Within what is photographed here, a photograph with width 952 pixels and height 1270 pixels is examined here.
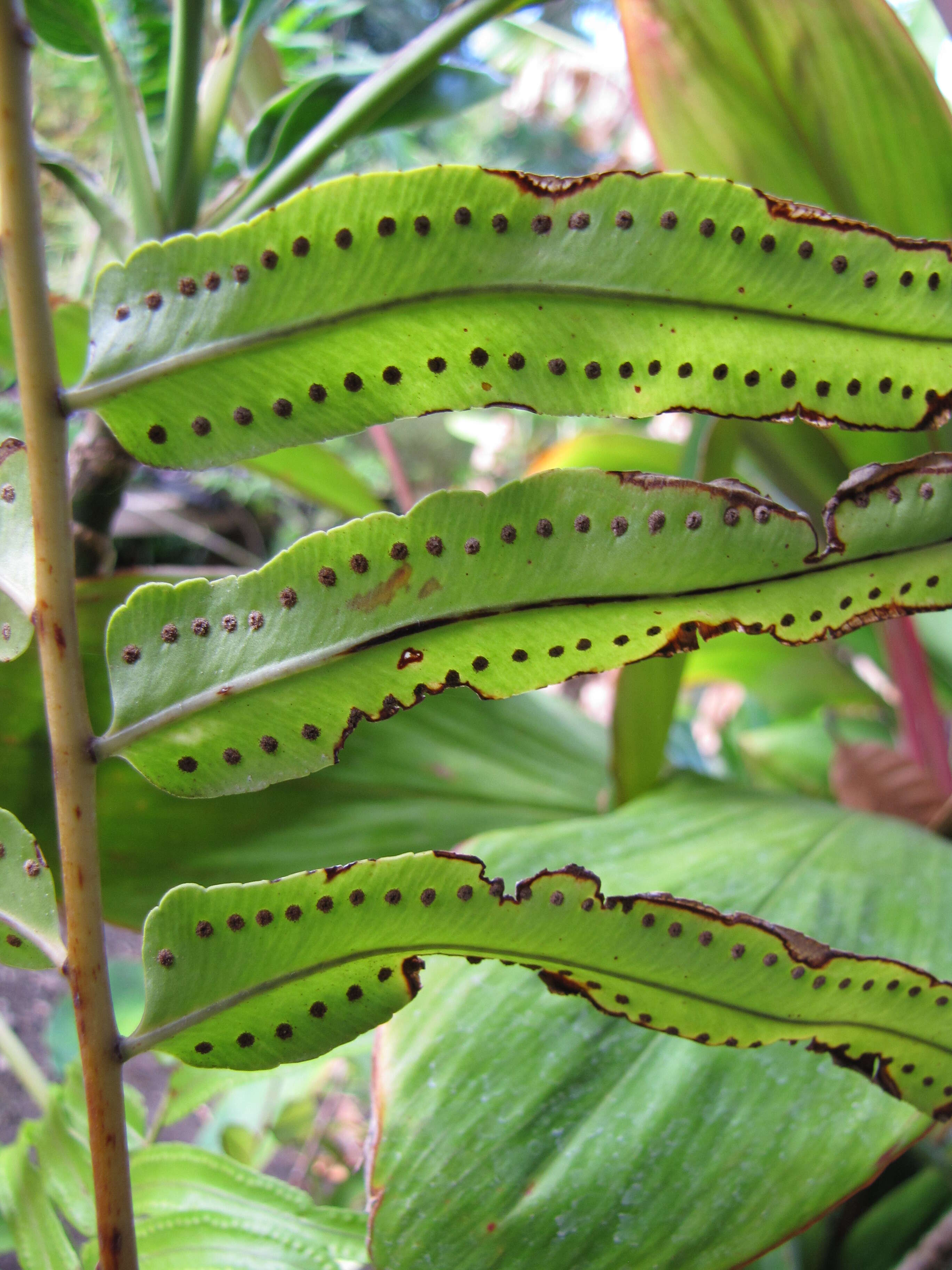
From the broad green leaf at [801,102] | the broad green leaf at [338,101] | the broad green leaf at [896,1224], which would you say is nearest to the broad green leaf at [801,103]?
the broad green leaf at [801,102]

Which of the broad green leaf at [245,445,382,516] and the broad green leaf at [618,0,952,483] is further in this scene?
the broad green leaf at [245,445,382,516]

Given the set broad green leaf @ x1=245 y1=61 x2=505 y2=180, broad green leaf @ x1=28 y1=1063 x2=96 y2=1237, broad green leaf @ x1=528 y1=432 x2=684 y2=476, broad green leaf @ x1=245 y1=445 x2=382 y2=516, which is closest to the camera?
broad green leaf @ x1=28 y1=1063 x2=96 y2=1237

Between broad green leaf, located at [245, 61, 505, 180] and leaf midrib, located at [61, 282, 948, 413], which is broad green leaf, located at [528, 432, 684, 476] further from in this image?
leaf midrib, located at [61, 282, 948, 413]

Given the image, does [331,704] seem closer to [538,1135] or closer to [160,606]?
[160,606]

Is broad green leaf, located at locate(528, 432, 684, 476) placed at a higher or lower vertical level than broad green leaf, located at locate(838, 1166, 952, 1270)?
higher

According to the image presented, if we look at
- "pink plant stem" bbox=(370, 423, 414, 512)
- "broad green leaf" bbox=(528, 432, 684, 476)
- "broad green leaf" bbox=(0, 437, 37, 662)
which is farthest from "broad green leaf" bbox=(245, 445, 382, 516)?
"broad green leaf" bbox=(0, 437, 37, 662)

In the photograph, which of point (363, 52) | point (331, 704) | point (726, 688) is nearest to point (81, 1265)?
point (331, 704)
